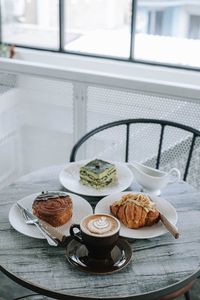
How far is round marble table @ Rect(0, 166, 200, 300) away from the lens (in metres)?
1.15

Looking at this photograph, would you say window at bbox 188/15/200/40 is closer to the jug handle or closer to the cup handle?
the jug handle

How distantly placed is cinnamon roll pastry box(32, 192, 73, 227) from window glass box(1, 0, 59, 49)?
10.1ft

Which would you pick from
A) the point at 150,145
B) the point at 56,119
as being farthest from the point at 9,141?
the point at 150,145

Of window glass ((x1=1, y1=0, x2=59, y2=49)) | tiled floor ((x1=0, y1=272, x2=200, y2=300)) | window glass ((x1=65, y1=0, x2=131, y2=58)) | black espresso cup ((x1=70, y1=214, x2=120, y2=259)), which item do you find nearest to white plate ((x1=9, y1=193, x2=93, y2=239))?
black espresso cup ((x1=70, y1=214, x2=120, y2=259))

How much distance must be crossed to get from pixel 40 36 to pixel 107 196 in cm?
319

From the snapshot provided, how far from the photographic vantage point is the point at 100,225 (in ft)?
4.06

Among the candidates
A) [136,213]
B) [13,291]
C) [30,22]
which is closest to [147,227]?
[136,213]

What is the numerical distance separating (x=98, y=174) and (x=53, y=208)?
245 mm

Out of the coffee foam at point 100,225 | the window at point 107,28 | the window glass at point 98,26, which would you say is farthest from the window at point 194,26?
the coffee foam at point 100,225

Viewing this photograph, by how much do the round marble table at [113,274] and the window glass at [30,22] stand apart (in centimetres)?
319

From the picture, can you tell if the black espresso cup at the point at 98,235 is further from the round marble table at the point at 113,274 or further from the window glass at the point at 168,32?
the window glass at the point at 168,32

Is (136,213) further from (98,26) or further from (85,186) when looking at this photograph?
(98,26)

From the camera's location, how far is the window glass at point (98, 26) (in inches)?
163

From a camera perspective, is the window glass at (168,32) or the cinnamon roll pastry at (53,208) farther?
the window glass at (168,32)
